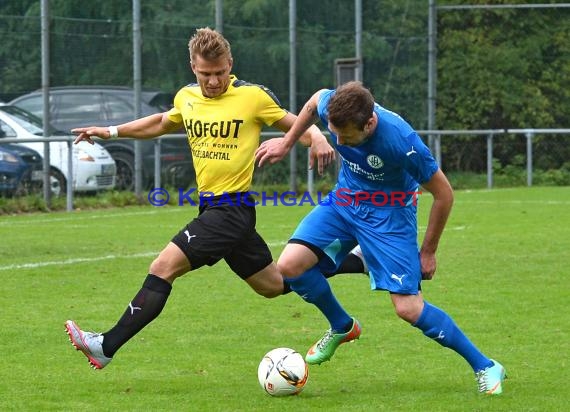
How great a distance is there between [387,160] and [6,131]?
41.2ft

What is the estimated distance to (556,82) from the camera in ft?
78.5

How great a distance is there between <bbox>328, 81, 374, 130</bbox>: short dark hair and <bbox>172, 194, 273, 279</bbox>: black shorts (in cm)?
90

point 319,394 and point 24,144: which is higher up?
point 24,144

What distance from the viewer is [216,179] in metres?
6.70

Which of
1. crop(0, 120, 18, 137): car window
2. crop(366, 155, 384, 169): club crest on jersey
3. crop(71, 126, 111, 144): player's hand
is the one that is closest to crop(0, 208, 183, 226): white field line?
crop(0, 120, 18, 137): car window

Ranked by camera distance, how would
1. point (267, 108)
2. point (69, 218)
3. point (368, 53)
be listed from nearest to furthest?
1. point (267, 108)
2. point (69, 218)
3. point (368, 53)

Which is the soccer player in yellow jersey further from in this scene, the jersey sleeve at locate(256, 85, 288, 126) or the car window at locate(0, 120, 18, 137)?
the car window at locate(0, 120, 18, 137)

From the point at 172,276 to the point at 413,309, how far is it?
4.01ft

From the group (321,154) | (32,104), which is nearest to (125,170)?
(32,104)

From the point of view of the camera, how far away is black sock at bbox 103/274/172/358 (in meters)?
6.27

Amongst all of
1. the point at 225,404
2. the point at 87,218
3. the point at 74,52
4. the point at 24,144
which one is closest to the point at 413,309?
the point at 225,404

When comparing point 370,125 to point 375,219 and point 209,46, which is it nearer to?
point 375,219

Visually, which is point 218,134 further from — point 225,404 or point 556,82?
point 556,82

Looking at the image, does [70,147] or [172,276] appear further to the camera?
[70,147]
